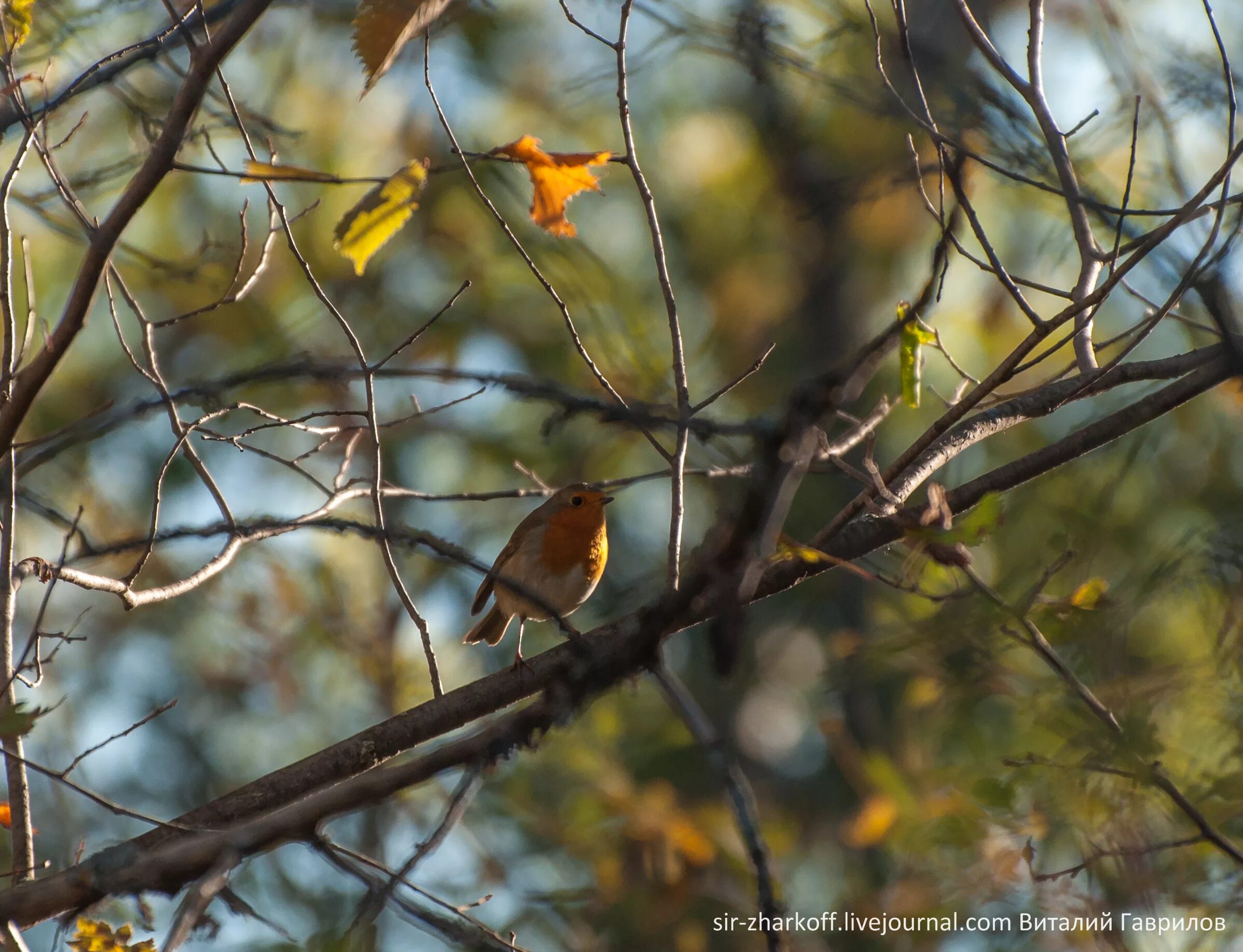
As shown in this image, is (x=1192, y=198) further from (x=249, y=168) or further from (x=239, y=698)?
(x=239, y=698)

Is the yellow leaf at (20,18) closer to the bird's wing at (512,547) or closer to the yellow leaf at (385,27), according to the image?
the yellow leaf at (385,27)

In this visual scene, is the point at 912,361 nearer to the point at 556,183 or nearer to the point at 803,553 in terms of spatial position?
the point at 803,553

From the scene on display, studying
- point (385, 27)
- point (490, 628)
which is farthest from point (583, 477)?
point (385, 27)

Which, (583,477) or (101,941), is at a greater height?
(583,477)

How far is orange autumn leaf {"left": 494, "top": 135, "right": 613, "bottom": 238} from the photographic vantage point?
2.78 meters

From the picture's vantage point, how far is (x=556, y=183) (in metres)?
2.83

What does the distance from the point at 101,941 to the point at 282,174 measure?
5.00 feet

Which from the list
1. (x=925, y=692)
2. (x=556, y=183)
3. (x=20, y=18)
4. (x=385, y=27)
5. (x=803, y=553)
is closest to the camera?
(x=803, y=553)

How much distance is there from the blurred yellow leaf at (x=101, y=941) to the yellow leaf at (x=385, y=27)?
1.69 meters

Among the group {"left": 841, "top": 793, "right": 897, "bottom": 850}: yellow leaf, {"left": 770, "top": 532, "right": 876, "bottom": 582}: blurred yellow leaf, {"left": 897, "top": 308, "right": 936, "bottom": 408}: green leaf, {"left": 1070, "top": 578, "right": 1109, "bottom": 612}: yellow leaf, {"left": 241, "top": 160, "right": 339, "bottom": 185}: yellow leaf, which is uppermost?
{"left": 241, "top": 160, "right": 339, "bottom": 185}: yellow leaf

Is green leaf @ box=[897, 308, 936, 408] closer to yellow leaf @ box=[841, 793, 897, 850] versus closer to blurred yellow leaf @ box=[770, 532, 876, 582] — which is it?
blurred yellow leaf @ box=[770, 532, 876, 582]

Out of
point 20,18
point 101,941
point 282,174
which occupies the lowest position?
point 101,941

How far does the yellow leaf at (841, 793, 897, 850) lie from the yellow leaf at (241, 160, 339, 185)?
3.93 metres

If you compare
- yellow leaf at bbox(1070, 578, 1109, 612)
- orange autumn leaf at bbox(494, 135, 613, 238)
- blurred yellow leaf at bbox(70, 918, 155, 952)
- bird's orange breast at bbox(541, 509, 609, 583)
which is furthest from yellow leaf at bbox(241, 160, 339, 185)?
bird's orange breast at bbox(541, 509, 609, 583)
